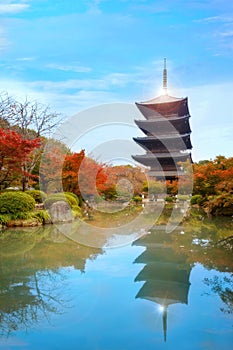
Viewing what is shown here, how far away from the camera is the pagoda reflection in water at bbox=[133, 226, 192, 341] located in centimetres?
436

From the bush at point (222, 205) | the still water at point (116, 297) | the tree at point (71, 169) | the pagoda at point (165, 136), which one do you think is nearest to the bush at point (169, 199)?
the pagoda at point (165, 136)

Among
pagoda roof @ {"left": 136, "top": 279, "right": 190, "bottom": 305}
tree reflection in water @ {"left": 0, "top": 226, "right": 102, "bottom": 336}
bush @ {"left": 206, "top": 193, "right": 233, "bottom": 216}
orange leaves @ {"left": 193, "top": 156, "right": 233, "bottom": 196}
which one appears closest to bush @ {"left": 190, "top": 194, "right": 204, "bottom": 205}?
orange leaves @ {"left": 193, "top": 156, "right": 233, "bottom": 196}

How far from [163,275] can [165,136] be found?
23197 mm

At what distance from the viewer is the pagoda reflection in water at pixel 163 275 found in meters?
4.36

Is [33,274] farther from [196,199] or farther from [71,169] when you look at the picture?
[196,199]

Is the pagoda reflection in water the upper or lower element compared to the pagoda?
lower

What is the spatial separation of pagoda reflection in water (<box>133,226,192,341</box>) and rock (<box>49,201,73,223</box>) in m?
4.26

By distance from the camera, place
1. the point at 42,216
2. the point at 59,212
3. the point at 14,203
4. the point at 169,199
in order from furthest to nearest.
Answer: the point at 169,199 < the point at 59,212 < the point at 42,216 < the point at 14,203

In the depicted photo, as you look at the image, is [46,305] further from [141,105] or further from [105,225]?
[141,105]

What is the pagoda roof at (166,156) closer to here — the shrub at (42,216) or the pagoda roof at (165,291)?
the shrub at (42,216)

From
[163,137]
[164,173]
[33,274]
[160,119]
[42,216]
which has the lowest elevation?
[33,274]

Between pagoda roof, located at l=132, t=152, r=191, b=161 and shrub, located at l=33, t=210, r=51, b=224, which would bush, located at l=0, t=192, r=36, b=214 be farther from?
pagoda roof, located at l=132, t=152, r=191, b=161

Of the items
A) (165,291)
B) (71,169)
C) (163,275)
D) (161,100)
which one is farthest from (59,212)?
(161,100)

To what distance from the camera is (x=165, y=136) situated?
27891mm
